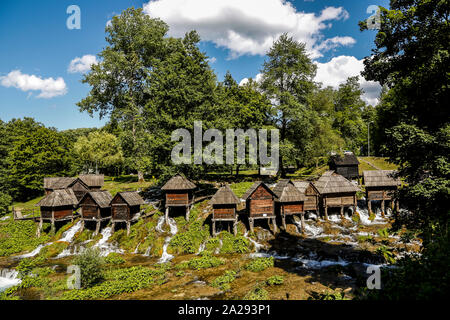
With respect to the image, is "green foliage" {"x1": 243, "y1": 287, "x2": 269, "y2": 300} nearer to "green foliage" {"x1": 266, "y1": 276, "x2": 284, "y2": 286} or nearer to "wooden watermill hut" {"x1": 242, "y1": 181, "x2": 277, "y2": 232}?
"green foliage" {"x1": 266, "y1": 276, "x2": 284, "y2": 286}

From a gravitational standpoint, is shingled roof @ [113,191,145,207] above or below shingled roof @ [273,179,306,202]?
below

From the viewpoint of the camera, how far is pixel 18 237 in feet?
84.9

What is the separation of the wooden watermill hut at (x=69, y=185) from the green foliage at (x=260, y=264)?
81.1ft

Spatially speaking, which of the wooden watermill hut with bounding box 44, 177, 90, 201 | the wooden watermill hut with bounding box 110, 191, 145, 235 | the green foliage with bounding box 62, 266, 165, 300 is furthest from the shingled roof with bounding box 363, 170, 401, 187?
the wooden watermill hut with bounding box 44, 177, 90, 201

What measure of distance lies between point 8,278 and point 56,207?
9779 mm

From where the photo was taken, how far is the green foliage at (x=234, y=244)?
798 inches

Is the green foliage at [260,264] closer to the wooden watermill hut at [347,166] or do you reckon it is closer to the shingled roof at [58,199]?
the wooden watermill hut at [347,166]

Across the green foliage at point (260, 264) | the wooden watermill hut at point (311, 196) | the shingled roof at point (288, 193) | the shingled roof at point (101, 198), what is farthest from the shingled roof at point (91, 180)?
the wooden watermill hut at point (311, 196)

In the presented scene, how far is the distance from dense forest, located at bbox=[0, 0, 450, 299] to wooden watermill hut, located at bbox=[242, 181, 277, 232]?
6632 mm

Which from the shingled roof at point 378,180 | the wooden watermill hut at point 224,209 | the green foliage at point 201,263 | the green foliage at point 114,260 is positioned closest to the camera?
the green foliage at point 201,263

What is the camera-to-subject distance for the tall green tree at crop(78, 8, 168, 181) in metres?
36.8

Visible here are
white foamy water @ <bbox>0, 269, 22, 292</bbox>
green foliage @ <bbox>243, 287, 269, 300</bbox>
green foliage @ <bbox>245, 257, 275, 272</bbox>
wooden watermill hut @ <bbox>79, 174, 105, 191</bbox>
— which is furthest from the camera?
wooden watermill hut @ <bbox>79, 174, 105, 191</bbox>
